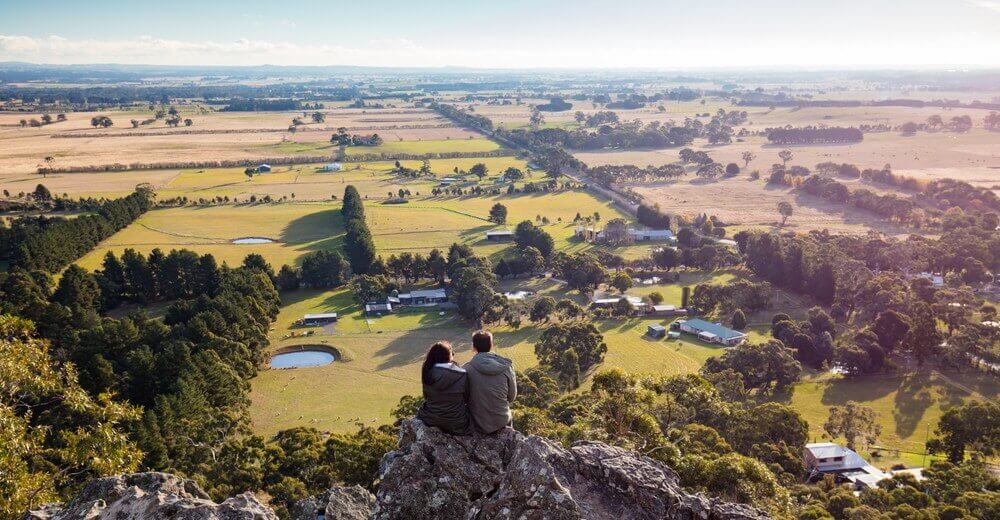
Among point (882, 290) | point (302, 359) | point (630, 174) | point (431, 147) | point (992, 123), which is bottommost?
point (302, 359)

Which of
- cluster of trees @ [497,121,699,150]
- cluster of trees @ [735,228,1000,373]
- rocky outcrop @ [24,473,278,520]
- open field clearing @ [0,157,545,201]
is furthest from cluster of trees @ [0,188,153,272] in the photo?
cluster of trees @ [497,121,699,150]

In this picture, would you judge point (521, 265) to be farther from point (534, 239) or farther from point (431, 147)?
point (431, 147)

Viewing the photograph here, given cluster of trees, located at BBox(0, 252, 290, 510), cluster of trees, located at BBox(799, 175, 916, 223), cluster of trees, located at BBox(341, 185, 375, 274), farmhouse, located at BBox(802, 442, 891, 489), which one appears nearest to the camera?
cluster of trees, located at BBox(0, 252, 290, 510)

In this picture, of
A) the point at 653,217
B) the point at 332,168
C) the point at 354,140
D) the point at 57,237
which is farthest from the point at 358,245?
the point at 354,140

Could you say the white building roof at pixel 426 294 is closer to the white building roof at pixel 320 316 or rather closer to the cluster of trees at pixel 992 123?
the white building roof at pixel 320 316

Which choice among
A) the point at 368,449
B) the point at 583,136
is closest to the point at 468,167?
the point at 583,136

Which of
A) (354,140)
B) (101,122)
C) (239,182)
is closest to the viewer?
(239,182)

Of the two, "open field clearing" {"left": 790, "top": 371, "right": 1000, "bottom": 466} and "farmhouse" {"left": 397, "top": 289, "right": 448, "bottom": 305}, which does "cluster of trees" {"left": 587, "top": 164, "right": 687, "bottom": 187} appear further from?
"open field clearing" {"left": 790, "top": 371, "right": 1000, "bottom": 466}
